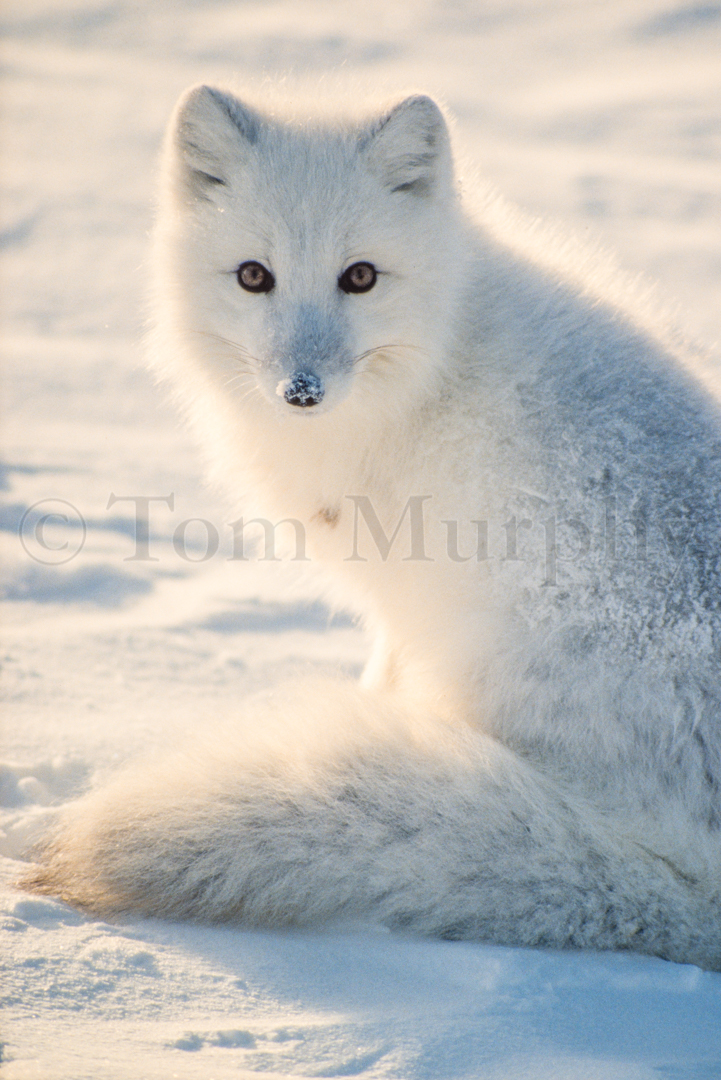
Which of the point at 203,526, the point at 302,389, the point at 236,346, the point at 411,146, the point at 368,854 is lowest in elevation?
the point at 368,854

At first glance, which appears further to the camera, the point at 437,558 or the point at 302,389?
the point at 437,558

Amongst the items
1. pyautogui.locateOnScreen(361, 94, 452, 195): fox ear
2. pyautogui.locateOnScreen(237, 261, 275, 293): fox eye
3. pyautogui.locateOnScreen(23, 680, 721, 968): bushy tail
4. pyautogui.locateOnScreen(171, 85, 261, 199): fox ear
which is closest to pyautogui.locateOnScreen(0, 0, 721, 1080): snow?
pyautogui.locateOnScreen(23, 680, 721, 968): bushy tail

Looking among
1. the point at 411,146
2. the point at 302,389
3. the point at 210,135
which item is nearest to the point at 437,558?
the point at 302,389

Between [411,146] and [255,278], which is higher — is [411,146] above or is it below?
above

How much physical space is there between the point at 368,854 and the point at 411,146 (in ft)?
5.12

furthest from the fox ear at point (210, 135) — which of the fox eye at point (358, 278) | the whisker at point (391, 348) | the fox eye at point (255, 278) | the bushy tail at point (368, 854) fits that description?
the bushy tail at point (368, 854)

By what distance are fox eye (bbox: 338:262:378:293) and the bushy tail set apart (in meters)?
1.01

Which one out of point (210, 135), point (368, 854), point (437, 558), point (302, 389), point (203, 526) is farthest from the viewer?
point (203, 526)

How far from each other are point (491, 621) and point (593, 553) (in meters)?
0.26

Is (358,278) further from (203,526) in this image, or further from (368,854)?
(203,526)

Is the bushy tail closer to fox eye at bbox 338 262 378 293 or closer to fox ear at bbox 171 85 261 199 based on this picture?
fox eye at bbox 338 262 378 293

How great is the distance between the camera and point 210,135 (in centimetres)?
232

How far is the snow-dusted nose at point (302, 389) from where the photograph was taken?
82.0 inches

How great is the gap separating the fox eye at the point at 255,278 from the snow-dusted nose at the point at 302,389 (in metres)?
0.28
